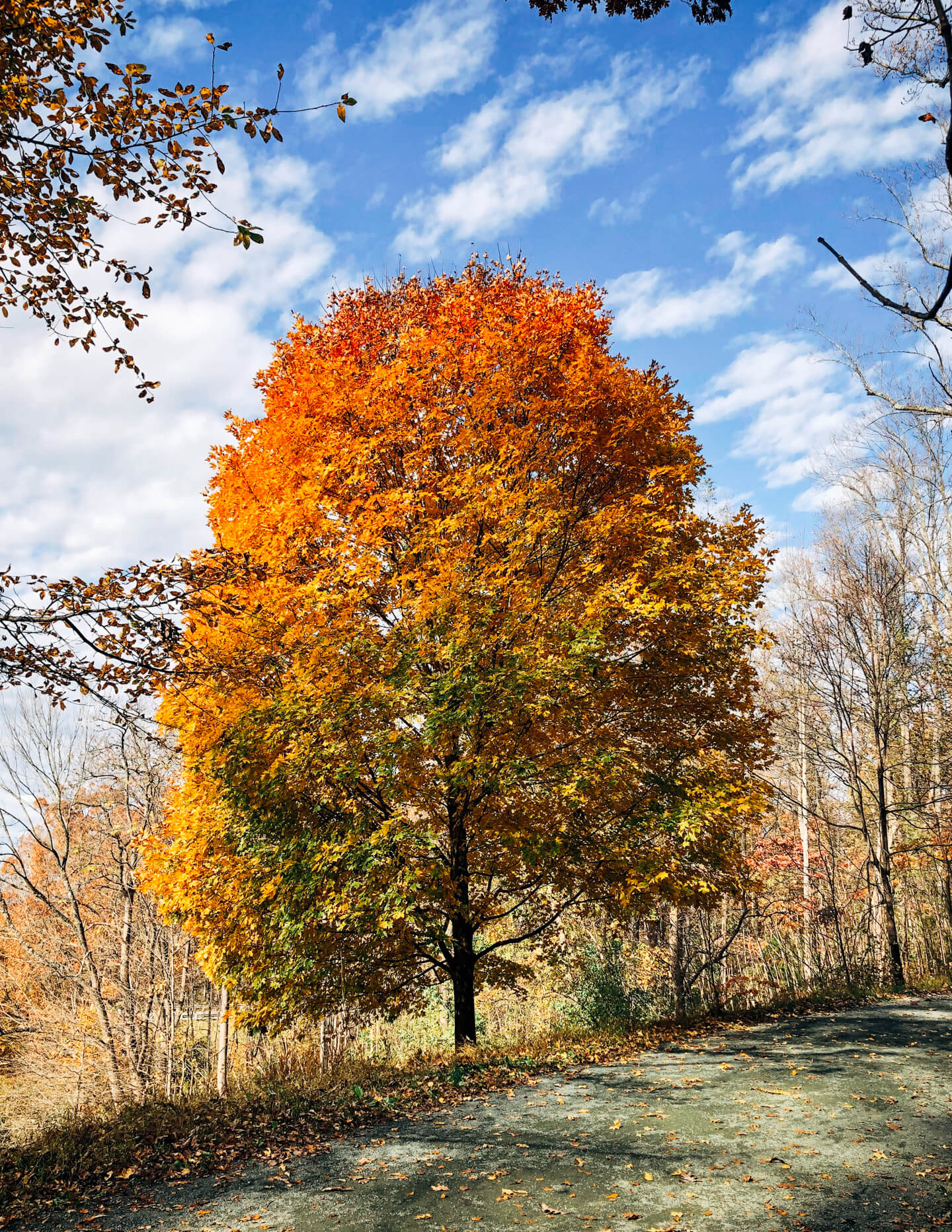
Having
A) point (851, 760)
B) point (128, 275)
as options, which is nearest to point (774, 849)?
point (851, 760)

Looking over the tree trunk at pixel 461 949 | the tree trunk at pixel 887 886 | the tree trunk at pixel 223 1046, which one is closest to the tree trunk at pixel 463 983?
the tree trunk at pixel 461 949

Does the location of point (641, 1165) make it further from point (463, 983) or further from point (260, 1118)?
point (463, 983)

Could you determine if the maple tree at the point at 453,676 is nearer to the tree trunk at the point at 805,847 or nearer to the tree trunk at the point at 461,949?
the tree trunk at the point at 461,949

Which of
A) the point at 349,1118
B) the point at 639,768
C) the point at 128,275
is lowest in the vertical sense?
the point at 349,1118

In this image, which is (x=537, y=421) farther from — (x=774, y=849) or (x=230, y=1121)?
(x=774, y=849)

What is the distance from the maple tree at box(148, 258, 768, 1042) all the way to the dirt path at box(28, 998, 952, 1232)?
1.97 m

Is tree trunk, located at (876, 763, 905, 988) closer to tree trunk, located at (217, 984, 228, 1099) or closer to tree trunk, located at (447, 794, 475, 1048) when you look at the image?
tree trunk, located at (447, 794, 475, 1048)

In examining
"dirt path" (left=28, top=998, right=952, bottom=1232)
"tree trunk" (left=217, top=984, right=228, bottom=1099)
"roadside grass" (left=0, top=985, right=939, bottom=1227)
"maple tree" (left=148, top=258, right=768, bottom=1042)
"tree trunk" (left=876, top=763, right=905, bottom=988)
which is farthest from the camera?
"tree trunk" (left=876, top=763, right=905, bottom=988)

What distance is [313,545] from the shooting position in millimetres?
9438

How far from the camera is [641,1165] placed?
537 cm

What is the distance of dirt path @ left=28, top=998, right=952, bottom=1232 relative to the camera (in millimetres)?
4652

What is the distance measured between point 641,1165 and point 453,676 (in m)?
4.54

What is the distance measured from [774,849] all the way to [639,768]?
15.8 m

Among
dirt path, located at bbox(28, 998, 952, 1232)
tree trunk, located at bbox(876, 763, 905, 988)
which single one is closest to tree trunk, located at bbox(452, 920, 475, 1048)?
dirt path, located at bbox(28, 998, 952, 1232)
